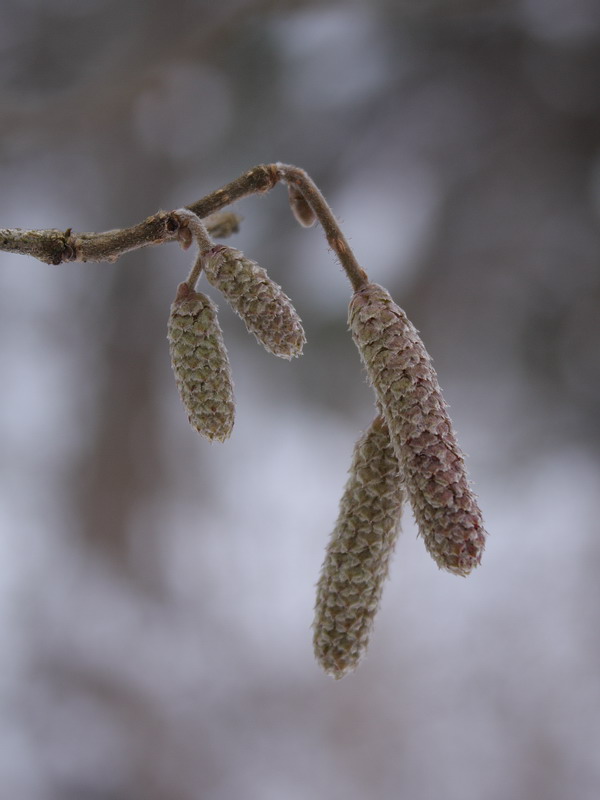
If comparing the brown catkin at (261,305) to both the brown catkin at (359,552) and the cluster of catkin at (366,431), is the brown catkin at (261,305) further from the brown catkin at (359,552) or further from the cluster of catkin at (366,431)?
the brown catkin at (359,552)

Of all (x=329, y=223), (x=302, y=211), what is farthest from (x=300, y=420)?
(x=329, y=223)

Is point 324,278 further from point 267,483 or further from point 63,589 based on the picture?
point 63,589

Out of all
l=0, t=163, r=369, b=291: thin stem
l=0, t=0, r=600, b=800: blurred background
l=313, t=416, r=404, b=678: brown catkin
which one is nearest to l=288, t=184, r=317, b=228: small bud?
l=0, t=163, r=369, b=291: thin stem

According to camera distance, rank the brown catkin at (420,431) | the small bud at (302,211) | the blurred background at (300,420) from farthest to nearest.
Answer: the blurred background at (300,420) → the small bud at (302,211) → the brown catkin at (420,431)

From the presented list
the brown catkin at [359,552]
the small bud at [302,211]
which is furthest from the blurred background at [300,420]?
the brown catkin at [359,552]

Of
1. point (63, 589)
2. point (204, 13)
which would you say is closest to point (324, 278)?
point (204, 13)

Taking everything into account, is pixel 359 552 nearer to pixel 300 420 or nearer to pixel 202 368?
pixel 202 368

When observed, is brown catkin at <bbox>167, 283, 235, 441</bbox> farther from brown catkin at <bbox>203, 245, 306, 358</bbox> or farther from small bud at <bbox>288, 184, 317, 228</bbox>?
small bud at <bbox>288, 184, 317, 228</bbox>
